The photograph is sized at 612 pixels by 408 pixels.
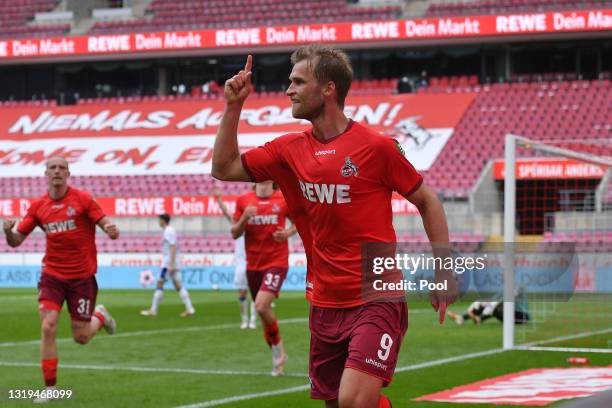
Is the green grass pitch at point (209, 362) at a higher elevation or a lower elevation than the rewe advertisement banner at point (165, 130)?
higher

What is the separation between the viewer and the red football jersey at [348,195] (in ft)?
18.4

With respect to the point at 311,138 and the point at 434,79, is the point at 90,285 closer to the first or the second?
the point at 311,138

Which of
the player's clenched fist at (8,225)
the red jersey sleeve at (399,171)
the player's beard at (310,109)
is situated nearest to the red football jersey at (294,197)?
the player's beard at (310,109)

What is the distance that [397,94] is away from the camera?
42.0 m

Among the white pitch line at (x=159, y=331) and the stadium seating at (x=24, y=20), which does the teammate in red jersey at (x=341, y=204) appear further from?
the stadium seating at (x=24, y=20)

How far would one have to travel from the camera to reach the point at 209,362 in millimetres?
13000

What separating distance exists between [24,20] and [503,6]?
21.3 m

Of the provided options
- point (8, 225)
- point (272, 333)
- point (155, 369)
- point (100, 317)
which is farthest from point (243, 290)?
point (8, 225)

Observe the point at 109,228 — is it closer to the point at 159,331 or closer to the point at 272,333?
the point at 272,333

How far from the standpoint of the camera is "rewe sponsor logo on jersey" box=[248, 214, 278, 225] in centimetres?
1251

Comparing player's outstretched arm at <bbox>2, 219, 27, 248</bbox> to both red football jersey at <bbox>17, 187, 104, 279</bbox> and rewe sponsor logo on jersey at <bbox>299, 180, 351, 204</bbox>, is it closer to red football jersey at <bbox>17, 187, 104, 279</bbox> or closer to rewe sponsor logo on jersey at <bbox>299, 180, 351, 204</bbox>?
red football jersey at <bbox>17, 187, 104, 279</bbox>

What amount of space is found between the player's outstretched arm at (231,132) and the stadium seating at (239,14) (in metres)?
37.3

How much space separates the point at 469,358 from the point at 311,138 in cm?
804

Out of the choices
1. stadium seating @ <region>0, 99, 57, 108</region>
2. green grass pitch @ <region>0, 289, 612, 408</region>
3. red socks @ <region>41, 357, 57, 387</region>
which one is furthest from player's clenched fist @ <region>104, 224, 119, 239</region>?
stadium seating @ <region>0, 99, 57, 108</region>
